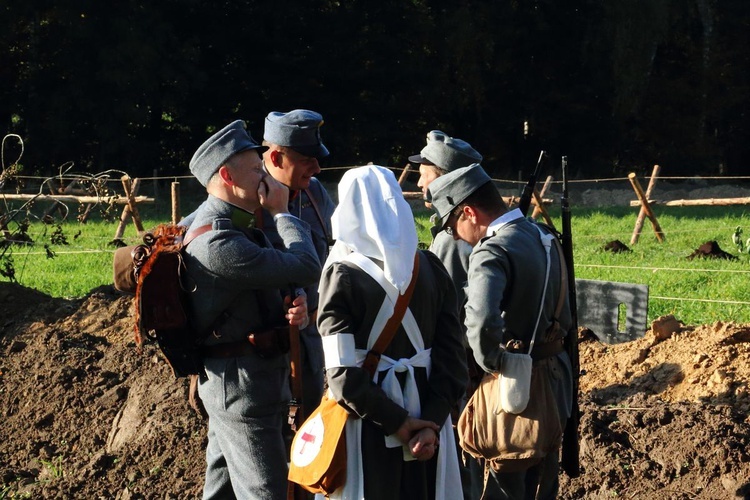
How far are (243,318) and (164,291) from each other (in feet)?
1.13

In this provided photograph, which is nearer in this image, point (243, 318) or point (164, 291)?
point (164, 291)

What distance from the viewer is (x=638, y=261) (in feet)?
48.6

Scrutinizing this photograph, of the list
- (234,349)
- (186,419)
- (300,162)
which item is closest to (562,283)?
(234,349)

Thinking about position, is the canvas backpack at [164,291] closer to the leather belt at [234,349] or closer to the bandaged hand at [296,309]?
the leather belt at [234,349]

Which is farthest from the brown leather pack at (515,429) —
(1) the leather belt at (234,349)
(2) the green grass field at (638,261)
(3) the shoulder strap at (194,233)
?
(2) the green grass field at (638,261)

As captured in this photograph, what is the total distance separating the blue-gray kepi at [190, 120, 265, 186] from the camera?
436 centimetres

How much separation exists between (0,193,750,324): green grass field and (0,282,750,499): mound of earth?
5.95ft

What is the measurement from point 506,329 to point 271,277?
3.35 ft

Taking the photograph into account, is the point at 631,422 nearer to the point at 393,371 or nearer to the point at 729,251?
the point at 393,371

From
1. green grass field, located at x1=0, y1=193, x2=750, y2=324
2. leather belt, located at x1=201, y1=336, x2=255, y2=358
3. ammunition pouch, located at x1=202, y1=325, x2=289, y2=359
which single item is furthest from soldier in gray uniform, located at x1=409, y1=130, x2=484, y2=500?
green grass field, located at x1=0, y1=193, x2=750, y2=324

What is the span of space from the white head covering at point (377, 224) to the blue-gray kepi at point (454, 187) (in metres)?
0.63

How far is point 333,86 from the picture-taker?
35375 millimetres

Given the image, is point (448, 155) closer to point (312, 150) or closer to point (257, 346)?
point (312, 150)

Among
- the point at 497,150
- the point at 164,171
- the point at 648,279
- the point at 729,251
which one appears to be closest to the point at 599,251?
the point at 729,251
